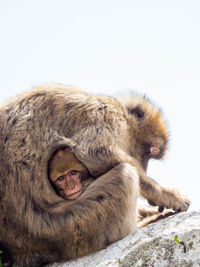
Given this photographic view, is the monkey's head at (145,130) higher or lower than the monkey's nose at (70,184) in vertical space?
higher

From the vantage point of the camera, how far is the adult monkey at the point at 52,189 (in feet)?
14.2

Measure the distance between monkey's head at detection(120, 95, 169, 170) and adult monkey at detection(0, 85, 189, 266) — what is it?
59 cm

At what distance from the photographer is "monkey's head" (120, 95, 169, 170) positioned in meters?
5.77

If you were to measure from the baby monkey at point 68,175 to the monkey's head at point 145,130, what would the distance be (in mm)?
965

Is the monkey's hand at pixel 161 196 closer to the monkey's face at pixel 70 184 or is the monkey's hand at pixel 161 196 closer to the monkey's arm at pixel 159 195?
the monkey's arm at pixel 159 195

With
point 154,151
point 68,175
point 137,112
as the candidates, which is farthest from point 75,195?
point 137,112

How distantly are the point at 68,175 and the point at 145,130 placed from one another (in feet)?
4.90

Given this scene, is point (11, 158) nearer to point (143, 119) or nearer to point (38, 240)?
point (38, 240)

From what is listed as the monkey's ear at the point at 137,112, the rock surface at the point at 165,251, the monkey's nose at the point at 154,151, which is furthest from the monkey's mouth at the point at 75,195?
the monkey's ear at the point at 137,112

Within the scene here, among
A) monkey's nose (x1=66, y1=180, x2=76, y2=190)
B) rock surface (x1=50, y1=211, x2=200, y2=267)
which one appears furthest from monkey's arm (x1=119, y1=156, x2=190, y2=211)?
rock surface (x1=50, y1=211, x2=200, y2=267)

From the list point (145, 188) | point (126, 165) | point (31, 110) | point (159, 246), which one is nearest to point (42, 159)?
point (31, 110)

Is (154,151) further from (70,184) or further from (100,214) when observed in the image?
(100,214)

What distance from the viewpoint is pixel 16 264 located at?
434 centimetres

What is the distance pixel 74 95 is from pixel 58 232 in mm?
1762
